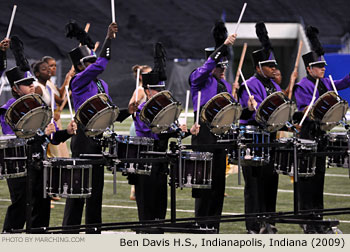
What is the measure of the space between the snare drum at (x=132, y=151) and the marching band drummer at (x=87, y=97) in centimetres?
22

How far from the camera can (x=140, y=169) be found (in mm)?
7965

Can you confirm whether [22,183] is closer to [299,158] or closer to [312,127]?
[299,158]

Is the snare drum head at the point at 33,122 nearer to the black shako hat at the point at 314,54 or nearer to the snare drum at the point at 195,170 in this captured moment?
the snare drum at the point at 195,170

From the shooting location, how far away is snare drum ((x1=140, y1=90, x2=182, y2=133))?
777 centimetres

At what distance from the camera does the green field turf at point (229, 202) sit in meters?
9.56

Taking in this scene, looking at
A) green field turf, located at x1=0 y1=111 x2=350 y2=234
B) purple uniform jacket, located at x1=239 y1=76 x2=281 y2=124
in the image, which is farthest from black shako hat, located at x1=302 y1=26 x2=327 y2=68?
green field turf, located at x1=0 y1=111 x2=350 y2=234

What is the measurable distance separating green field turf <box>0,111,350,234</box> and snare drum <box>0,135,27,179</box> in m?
2.23

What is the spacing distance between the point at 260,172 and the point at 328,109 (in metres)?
0.89

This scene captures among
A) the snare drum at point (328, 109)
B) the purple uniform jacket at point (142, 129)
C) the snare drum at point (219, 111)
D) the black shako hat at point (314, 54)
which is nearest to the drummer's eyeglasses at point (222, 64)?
the snare drum at point (219, 111)

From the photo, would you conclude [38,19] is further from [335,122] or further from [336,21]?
[335,122]

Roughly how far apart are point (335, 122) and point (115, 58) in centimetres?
2744

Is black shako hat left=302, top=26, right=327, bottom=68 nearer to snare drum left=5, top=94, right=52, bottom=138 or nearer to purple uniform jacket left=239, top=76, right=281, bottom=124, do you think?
purple uniform jacket left=239, top=76, right=281, bottom=124
